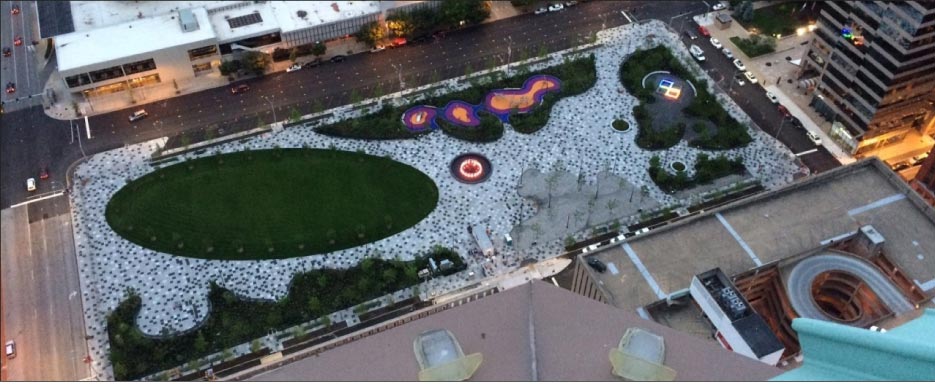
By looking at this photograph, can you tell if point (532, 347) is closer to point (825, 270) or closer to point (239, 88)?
point (825, 270)

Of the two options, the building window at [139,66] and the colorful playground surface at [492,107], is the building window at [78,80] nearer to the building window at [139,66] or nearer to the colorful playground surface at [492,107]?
the building window at [139,66]

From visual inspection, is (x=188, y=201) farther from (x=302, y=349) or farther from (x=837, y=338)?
(x=837, y=338)

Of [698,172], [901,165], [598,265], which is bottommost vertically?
[598,265]

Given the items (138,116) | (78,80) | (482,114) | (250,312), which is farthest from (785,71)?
(78,80)

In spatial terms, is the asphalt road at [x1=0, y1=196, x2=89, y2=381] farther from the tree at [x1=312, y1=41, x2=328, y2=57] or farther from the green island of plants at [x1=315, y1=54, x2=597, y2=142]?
the tree at [x1=312, y1=41, x2=328, y2=57]

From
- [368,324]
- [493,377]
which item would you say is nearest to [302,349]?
[368,324]

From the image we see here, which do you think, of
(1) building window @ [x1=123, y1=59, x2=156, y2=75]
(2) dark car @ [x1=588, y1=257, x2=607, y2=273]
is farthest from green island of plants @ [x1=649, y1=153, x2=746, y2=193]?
(1) building window @ [x1=123, y1=59, x2=156, y2=75]
